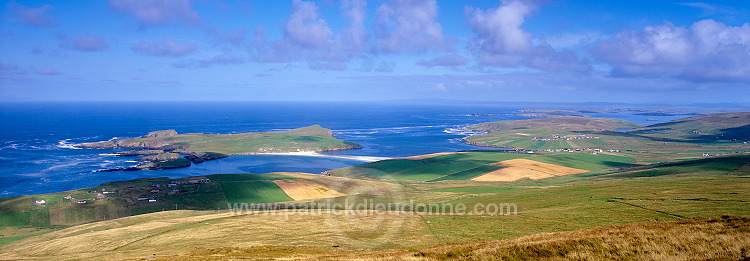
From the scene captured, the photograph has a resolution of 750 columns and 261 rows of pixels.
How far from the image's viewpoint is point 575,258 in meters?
18.4

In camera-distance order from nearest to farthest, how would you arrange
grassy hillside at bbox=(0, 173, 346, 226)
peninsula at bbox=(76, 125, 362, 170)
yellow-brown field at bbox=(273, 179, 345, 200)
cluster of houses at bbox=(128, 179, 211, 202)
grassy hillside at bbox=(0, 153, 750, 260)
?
grassy hillside at bbox=(0, 153, 750, 260) < grassy hillside at bbox=(0, 173, 346, 226) < cluster of houses at bbox=(128, 179, 211, 202) < yellow-brown field at bbox=(273, 179, 345, 200) < peninsula at bbox=(76, 125, 362, 170)

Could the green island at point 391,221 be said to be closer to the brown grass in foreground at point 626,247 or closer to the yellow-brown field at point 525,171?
the brown grass in foreground at point 626,247

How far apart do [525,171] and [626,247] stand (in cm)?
8082

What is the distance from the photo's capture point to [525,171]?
317ft

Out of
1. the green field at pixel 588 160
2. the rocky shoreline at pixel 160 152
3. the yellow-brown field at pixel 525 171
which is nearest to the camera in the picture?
the yellow-brown field at pixel 525 171

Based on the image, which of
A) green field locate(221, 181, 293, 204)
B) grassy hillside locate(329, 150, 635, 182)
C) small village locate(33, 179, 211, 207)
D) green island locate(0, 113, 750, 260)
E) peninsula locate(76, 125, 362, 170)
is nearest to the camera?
green island locate(0, 113, 750, 260)

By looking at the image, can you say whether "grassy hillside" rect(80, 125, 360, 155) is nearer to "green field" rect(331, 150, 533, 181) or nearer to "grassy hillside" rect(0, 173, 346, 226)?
"green field" rect(331, 150, 533, 181)

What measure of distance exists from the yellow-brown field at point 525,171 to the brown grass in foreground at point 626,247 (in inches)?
2731

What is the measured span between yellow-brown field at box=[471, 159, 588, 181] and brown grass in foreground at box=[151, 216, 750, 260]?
6936 cm

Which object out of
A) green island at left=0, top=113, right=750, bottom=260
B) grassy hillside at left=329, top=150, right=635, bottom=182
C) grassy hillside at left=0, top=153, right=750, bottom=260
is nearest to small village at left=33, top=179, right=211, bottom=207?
green island at left=0, top=113, right=750, bottom=260

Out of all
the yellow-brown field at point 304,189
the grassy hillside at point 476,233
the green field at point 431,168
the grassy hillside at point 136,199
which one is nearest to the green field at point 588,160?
the green field at point 431,168

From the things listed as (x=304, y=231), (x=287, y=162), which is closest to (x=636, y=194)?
(x=304, y=231)

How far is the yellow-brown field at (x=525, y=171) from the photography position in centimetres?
9238

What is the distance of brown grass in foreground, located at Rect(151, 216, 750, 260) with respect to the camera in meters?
17.9
